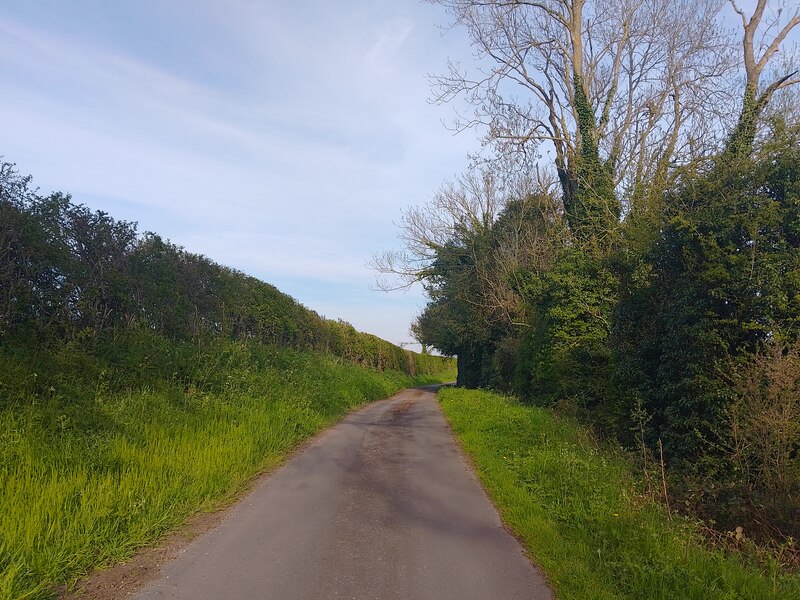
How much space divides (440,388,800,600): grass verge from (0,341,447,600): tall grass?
3.51 metres

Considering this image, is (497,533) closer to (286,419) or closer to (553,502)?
(553,502)

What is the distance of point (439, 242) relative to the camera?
30.5 m

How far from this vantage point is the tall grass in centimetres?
437

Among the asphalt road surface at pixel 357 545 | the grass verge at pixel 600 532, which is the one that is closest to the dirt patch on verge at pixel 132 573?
the asphalt road surface at pixel 357 545

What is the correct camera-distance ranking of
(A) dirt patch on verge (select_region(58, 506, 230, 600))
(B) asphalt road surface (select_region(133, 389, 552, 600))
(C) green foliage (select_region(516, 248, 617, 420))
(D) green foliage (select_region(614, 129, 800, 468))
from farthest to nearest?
(C) green foliage (select_region(516, 248, 617, 420)) < (D) green foliage (select_region(614, 129, 800, 468)) < (B) asphalt road surface (select_region(133, 389, 552, 600)) < (A) dirt patch on verge (select_region(58, 506, 230, 600))

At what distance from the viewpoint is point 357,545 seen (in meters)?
4.98

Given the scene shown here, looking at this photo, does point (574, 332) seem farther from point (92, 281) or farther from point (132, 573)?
point (132, 573)

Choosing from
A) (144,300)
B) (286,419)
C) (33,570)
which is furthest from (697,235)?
(144,300)

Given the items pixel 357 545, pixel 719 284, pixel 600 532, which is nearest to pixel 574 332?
pixel 719 284

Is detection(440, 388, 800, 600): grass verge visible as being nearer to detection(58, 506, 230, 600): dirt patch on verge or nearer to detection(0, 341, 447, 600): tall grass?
A: detection(58, 506, 230, 600): dirt patch on verge

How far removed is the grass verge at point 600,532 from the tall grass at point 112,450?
3508 millimetres

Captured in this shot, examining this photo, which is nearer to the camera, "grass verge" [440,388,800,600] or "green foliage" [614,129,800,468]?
"grass verge" [440,388,800,600]

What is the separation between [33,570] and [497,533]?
3.95 metres

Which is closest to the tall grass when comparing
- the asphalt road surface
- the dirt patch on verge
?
the dirt patch on verge
